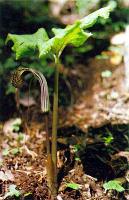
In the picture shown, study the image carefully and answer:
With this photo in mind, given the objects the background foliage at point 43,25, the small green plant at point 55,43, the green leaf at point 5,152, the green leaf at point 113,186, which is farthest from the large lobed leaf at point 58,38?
the background foliage at point 43,25

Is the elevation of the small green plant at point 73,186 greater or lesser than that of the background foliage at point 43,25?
lesser

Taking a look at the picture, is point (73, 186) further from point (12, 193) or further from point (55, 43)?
point (55, 43)

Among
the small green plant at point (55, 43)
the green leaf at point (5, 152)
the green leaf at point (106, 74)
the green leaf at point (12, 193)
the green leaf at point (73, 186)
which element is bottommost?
the green leaf at point (12, 193)

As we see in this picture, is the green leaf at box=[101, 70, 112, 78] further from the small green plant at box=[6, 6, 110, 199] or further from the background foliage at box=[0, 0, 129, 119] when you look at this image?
the small green plant at box=[6, 6, 110, 199]

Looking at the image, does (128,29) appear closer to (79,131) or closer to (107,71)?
(107,71)

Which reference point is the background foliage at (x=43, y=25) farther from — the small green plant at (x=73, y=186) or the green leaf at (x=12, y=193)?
the green leaf at (x=12, y=193)

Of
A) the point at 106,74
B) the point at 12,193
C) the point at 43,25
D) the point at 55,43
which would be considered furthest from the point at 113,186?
the point at 43,25
